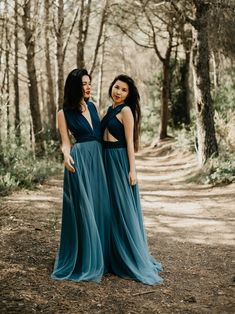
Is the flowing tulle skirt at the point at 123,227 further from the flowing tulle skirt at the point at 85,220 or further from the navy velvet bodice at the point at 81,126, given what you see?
the navy velvet bodice at the point at 81,126

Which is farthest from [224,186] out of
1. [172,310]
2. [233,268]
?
[172,310]

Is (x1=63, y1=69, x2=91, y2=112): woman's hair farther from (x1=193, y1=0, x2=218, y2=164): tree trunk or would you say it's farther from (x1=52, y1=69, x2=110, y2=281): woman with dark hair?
(x1=193, y1=0, x2=218, y2=164): tree trunk

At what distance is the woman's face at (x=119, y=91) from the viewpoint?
4.80 metres

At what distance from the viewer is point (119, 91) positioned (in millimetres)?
4801

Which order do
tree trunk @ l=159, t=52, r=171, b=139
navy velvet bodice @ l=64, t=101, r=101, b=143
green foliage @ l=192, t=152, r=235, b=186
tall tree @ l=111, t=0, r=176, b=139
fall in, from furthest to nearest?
tree trunk @ l=159, t=52, r=171, b=139 < tall tree @ l=111, t=0, r=176, b=139 < green foliage @ l=192, t=152, r=235, b=186 < navy velvet bodice @ l=64, t=101, r=101, b=143

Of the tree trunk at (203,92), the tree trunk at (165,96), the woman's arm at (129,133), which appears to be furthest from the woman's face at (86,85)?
Answer: the tree trunk at (165,96)

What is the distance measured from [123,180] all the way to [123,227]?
52 cm

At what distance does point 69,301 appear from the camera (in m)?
3.92

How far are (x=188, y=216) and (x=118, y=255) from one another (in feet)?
12.2

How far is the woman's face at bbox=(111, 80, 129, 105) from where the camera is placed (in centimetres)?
480

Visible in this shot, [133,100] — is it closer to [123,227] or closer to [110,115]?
[110,115]

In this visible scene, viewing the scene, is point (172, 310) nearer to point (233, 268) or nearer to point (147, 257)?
point (147, 257)

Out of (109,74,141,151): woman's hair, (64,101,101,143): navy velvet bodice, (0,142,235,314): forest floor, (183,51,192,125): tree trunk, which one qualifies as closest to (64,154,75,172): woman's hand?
(64,101,101,143): navy velvet bodice

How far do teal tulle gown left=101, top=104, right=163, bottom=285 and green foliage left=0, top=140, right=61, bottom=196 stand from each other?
497 cm
